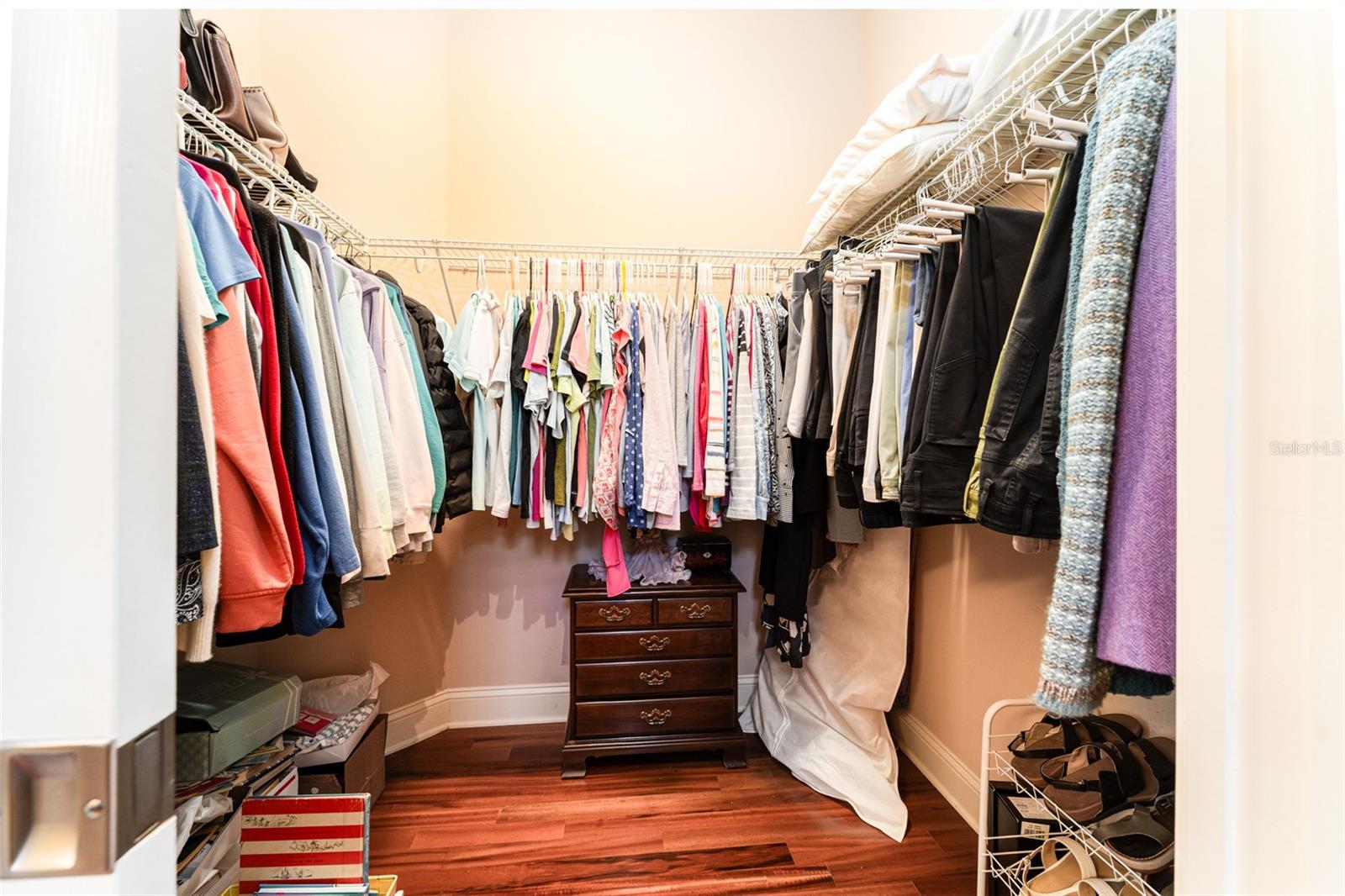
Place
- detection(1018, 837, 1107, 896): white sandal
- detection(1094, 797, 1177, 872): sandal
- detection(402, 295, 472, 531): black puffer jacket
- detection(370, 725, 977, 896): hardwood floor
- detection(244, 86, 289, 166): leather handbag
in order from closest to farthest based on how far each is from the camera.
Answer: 1. detection(1094, 797, 1177, 872): sandal
2. detection(1018, 837, 1107, 896): white sandal
3. detection(244, 86, 289, 166): leather handbag
4. detection(370, 725, 977, 896): hardwood floor
5. detection(402, 295, 472, 531): black puffer jacket

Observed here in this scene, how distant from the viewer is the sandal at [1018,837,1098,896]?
35.7 inches

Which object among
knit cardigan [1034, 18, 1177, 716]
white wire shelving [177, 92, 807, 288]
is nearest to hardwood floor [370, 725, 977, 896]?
knit cardigan [1034, 18, 1177, 716]

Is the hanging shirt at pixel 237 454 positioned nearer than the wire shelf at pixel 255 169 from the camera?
Yes

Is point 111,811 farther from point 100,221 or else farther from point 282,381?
point 282,381

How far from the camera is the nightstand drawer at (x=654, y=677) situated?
6.19ft

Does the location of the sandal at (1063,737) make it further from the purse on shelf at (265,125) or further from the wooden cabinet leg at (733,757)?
the purse on shelf at (265,125)

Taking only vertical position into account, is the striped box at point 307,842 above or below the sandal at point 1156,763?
below

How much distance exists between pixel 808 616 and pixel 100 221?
85.1 inches

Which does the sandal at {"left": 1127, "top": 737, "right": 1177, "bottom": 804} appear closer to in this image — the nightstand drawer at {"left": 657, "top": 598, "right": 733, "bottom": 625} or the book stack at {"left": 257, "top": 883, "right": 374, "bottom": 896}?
the nightstand drawer at {"left": 657, "top": 598, "right": 733, "bottom": 625}

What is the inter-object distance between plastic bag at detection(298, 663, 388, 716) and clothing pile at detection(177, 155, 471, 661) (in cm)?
77

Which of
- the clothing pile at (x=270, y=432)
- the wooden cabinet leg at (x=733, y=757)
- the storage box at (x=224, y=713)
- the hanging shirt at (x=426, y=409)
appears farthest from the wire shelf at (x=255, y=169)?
the wooden cabinet leg at (x=733, y=757)

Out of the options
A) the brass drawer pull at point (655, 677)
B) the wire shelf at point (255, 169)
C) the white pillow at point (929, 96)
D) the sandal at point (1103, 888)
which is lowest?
the brass drawer pull at point (655, 677)

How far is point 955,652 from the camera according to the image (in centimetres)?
170

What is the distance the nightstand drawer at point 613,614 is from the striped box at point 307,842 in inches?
34.3
